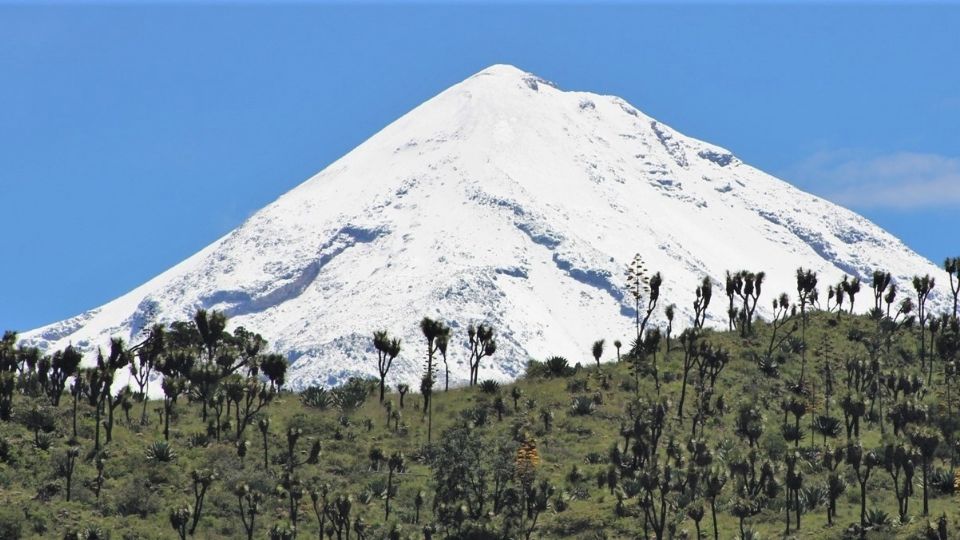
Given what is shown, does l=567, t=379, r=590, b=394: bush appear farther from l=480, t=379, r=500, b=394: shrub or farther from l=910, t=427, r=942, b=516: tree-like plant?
l=910, t=427, r=942, b=516: tree-like plant

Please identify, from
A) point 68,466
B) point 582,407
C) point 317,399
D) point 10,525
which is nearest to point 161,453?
point 68,466

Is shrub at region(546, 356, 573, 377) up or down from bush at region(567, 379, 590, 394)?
up

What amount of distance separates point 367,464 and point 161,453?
33.5ft

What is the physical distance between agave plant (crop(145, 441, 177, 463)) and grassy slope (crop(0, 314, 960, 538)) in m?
0.43

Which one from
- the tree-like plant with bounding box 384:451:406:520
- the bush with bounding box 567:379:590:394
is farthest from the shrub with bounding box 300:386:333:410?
the bush with bounding box 567:379:590:394

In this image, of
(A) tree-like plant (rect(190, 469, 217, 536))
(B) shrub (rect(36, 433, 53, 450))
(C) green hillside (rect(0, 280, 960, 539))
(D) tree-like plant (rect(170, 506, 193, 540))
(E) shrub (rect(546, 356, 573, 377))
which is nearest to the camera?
(D) tree-like plant (rect(170, 506, 193, 540))

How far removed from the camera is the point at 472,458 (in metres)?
66.8

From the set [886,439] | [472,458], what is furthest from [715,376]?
[472,458]

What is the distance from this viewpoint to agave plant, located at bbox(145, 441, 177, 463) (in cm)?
6862

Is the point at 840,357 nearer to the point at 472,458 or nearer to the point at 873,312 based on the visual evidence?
the point at 873,312

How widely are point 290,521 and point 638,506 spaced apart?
15225 mm

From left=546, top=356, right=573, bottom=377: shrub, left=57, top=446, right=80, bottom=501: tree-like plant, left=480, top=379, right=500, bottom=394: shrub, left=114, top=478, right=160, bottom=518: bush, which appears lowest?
left=114, top=478, right=160, bottom=518: bush

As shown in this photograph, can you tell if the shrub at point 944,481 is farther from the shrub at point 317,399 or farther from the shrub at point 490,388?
the shrub at point 317,399

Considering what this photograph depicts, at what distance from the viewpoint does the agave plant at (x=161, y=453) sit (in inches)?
2702
